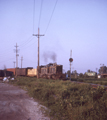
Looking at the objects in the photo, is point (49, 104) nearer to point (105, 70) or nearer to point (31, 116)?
point (31, 116)

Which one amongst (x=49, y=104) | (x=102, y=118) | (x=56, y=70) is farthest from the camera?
(x=56, y=70)

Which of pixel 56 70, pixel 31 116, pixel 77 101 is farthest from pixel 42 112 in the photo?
pixel 56 70

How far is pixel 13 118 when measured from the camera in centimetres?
699

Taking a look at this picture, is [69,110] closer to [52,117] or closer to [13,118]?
[52,117]

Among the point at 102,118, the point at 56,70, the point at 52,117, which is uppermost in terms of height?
the point at 56,70

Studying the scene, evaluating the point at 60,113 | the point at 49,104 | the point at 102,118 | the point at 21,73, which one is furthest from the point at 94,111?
the point at 21,73

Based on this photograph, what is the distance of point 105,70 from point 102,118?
299 ft

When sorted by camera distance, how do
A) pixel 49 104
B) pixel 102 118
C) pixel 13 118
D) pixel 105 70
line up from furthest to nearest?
pixel 105 70, pixel 49 104, pixel 13 118, pixel 102 118

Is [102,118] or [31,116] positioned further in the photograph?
[31,116]

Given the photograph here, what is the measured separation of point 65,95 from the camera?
995cm

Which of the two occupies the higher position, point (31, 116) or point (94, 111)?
point (94, 111)

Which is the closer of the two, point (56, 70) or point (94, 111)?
point (94, 111)

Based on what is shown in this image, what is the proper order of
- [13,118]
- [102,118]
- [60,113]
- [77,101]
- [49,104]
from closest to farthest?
[102,118], [13,118], [60,113], [77,101], [49,104]

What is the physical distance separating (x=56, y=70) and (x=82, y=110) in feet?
59.5
